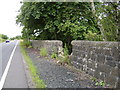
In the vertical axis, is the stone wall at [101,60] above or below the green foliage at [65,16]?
below

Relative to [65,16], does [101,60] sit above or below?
below

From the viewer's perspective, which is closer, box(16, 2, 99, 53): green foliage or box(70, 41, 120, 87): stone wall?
box(70, 41, 120, 87): stone wall

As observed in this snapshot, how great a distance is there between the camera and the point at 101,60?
4.52 m

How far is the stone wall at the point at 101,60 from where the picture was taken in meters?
3.87

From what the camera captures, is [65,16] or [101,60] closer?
[101,60]

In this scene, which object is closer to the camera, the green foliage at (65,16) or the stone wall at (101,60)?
the stone wall at (101,60)

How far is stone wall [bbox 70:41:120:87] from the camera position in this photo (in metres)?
3.87

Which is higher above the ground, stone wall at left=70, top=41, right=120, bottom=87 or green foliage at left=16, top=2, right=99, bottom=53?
green foliage at left=16, top=2, right=99, bottom=53

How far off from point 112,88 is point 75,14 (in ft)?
30.6

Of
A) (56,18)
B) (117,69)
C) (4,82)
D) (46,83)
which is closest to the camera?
(117,69)

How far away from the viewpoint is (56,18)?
42.5ft

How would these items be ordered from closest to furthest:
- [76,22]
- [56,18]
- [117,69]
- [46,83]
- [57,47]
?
[117,69] → [46,83] → [57,47] → [76,22] → [56,18]

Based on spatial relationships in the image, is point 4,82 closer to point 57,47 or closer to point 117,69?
point 117,69

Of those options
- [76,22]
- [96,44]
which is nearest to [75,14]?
[76,22]
